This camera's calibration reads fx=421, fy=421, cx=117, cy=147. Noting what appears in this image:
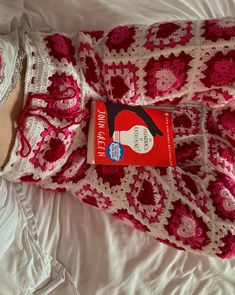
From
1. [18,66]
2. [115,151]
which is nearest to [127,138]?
[115,151]

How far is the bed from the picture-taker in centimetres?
89

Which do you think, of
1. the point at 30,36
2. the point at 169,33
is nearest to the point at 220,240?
the point at 169,33

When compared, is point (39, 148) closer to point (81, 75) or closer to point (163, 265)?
point (81, 75)

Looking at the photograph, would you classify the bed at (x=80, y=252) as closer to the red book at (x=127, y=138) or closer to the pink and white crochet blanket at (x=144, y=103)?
the pink and white crochet blanket at (x=144, y=103)

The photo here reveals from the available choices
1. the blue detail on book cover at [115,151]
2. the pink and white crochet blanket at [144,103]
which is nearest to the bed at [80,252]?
the pink and white crochet blanket at [144,103]

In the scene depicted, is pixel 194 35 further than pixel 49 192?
No

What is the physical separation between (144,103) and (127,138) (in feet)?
0.28

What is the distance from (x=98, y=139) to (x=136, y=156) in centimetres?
9

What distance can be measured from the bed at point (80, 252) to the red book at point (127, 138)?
177 millimetres

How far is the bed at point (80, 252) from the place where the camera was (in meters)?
0.89

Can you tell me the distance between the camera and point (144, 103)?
2.91ft

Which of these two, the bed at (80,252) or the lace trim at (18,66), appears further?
the bed at (80,252)

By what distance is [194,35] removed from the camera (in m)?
0.79

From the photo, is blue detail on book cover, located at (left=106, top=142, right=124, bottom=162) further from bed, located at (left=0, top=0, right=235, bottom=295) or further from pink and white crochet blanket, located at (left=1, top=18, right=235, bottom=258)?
bed, located at (left=0, top=0, right=235, bottom=295)
